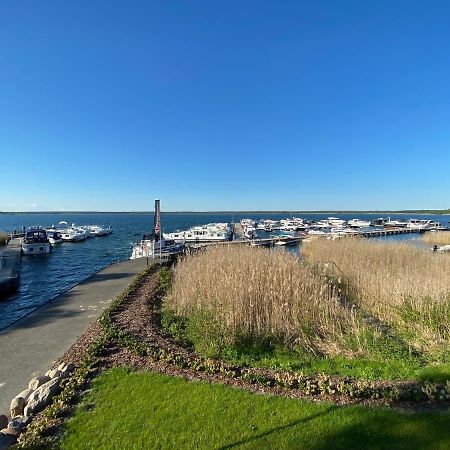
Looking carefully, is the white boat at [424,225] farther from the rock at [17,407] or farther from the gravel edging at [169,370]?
the rock at [17,407]

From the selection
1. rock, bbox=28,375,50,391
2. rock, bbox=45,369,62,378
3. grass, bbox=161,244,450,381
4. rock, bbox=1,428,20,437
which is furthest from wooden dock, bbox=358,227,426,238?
rock, bbox=1,428,20,437

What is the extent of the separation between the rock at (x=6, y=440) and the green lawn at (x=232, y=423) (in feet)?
2.58

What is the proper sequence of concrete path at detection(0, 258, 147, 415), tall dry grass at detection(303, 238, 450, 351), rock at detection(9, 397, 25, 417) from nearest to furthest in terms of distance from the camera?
rock at detection(9, 397, 25, 417), concrete path at detection(0, 258, 147, 415), tall dry grass at detection(303, 238, 450, 351)

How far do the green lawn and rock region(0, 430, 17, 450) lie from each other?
31.0 inches

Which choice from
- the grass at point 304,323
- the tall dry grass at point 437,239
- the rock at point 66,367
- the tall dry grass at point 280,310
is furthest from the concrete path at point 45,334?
the tall dry grass at point 437,239

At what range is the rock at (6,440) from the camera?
179 inches

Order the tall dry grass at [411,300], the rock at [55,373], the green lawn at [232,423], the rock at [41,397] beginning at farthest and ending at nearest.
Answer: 1. the tall dry grass at [411,300]
2. the rock at [55,373]
3. the rock at [41,397]
4. the green lawn at [232,423]

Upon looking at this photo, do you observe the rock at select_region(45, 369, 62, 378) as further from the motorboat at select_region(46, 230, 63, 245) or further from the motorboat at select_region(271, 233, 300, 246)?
the motorboat at select_region(46, 230, 63, 245)

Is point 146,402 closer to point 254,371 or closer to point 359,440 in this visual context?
point 254,371

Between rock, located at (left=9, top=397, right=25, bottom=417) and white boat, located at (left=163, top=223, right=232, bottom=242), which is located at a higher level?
white boat, located at (left=163, top=223, right=232, bottom=242)

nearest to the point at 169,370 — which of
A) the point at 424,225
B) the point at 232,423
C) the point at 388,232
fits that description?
the point at 232,423

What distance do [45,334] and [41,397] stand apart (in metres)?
4.45

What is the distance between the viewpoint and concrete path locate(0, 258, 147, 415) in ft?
23.1

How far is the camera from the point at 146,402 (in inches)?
205
